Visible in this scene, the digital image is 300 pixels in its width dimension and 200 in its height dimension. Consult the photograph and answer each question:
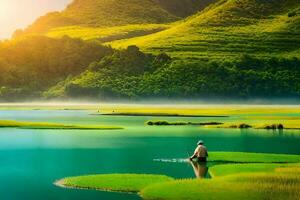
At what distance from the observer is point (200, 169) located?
4378 cm

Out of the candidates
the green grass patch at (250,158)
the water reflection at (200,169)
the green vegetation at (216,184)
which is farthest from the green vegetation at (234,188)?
the green grass patch at (250,158)

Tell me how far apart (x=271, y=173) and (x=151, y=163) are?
11.5m

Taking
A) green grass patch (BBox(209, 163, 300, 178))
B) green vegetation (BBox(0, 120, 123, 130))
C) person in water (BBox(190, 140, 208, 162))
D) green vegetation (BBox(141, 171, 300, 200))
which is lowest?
green vegetation (BBox(141, 171, 300, 200))

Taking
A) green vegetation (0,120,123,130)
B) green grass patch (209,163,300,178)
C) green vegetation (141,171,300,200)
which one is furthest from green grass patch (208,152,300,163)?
green vegetation (0,120,123,130)

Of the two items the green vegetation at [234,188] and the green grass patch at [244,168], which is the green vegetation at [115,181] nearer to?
the green vegetation at [234,188]

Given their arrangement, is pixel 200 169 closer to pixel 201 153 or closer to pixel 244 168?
pixel 244 168

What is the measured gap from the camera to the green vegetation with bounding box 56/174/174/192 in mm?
35781

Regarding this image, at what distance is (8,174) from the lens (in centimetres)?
4188

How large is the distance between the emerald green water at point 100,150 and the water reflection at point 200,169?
461 millimetres

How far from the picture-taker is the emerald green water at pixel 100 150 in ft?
122

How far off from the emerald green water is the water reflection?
0.46 metres

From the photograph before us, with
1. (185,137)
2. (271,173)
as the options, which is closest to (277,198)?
(271,173)

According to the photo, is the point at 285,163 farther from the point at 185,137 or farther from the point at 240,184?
the point at 185,137

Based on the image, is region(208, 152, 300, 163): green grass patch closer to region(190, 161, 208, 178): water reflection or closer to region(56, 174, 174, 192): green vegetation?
region(190, 161, 208, 178): water reflection
